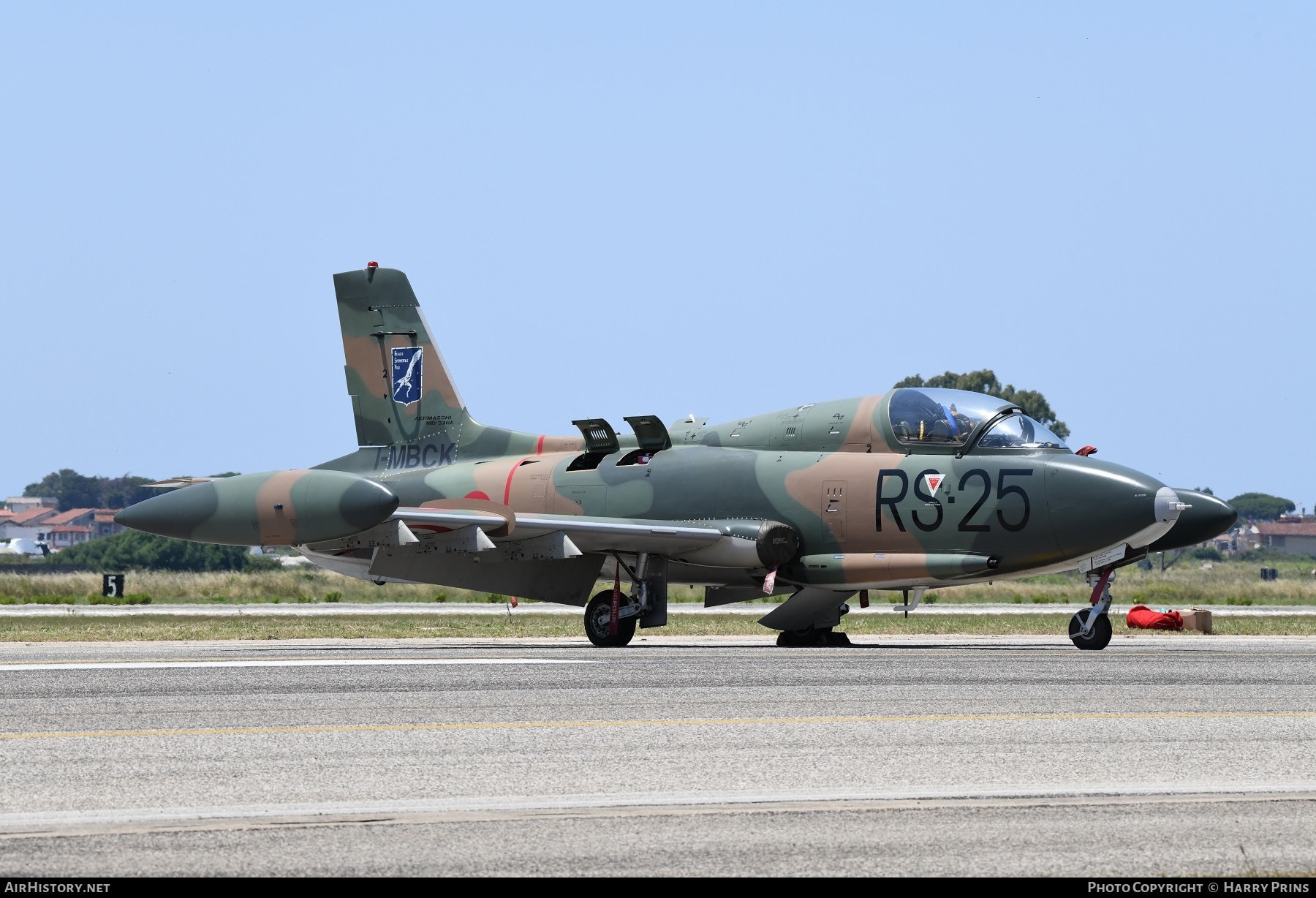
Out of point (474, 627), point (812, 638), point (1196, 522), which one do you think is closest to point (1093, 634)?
point (1196, 522)

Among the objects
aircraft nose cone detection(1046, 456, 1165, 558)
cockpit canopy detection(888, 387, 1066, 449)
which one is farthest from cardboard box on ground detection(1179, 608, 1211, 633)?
aircraft nose cone detection(1046, 456, 1165, 558)

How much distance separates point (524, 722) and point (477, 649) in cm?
897

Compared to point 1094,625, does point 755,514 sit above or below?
above

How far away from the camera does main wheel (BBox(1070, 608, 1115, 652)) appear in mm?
19516

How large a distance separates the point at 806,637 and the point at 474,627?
809 cm

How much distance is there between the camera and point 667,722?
11055mm

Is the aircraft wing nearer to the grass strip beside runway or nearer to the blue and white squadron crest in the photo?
the grass strip beside runway

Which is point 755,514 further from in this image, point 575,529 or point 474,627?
point 474,627

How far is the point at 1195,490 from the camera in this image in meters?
19.8

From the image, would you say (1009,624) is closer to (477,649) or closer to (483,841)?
(477,649)

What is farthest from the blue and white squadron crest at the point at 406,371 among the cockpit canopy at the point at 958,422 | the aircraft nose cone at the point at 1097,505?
the aircraft nose cone at the point at 1097,505

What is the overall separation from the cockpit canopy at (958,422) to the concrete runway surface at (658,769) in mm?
4854

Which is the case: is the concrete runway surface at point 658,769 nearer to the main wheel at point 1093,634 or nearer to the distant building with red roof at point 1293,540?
the main wheel at point 1093,634

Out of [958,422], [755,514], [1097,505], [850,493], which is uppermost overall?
[958,422]
